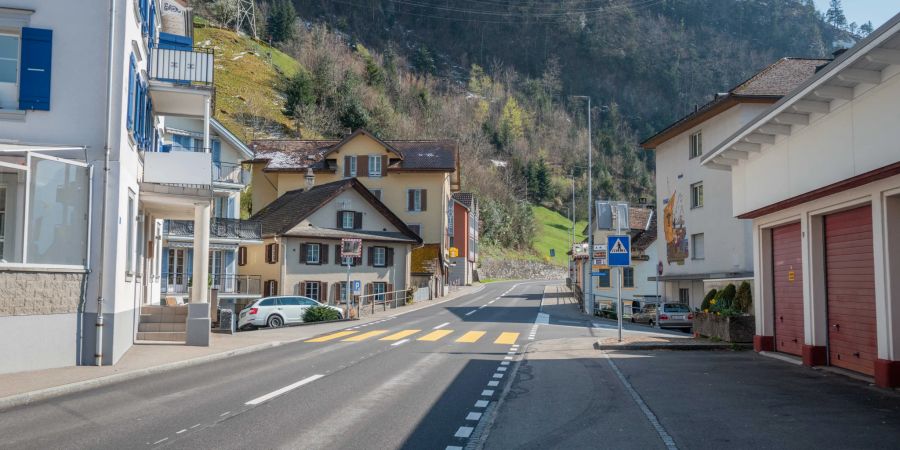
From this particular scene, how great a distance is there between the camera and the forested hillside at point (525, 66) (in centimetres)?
10519

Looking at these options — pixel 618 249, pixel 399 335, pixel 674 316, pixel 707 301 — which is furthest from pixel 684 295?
pixel 618 249

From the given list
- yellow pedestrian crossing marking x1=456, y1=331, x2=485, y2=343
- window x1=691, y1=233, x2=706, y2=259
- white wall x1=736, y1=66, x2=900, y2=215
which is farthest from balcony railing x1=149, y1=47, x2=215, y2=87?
window x1=691, y1=233, x2=706, y2=259

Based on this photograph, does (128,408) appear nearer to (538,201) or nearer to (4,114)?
(4,114)

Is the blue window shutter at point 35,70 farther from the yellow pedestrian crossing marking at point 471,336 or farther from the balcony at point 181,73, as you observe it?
the yellow pedestrian crossing marking at point 471,336

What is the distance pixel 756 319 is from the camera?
63.7ft

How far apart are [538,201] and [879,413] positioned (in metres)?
118

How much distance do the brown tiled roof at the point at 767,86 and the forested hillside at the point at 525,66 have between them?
54.7 meters

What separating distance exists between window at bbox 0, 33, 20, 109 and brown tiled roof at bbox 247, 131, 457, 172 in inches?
1760

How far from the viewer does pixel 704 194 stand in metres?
40.2

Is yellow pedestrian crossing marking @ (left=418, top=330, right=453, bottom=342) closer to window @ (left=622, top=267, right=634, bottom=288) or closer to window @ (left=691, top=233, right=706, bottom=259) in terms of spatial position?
window @ (left=691, top=233, right=706, bottom=259)

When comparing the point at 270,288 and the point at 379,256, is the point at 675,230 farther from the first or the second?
the point at 270,288

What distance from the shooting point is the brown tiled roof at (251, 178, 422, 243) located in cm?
4810

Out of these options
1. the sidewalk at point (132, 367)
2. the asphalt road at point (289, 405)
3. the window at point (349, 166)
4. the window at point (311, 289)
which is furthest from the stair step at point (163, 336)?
the window at point (349, 166)

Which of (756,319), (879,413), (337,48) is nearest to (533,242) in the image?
(337,48)
